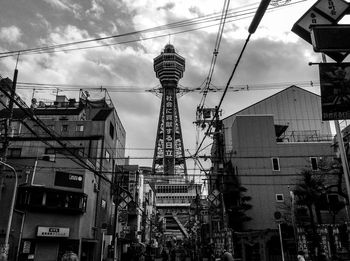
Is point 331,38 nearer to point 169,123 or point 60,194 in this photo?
point 60,194

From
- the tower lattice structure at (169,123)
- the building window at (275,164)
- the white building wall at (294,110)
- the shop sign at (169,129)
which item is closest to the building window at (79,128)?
the white building wall at (294,110)

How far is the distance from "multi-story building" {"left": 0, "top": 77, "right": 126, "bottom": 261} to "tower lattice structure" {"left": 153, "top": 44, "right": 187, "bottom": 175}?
107 metres

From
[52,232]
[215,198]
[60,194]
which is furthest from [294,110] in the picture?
[52,232]

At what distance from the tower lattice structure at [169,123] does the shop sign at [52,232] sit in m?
116

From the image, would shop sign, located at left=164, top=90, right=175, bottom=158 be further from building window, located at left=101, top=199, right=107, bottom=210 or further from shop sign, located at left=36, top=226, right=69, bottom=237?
shop sign, located at left=36, top=226, right=69, bottom=237

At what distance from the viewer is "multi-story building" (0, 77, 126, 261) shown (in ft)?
88.4

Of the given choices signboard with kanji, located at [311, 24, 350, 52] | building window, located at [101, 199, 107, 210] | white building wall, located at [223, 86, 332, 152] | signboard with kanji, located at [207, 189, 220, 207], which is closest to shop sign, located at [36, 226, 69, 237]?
building window, located at [101, 199, 107, 210]

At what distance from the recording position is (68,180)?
2970cm

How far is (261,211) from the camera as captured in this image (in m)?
37.6

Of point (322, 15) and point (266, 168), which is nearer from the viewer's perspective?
point (322, 15)

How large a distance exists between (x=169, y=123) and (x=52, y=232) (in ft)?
420

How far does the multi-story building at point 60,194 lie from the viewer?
26938mm

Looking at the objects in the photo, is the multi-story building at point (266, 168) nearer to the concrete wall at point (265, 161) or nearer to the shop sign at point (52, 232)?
the concrete wall at point (265, 161)

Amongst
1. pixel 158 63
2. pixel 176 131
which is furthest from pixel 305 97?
pixel 158 63
